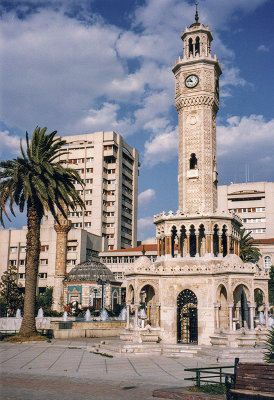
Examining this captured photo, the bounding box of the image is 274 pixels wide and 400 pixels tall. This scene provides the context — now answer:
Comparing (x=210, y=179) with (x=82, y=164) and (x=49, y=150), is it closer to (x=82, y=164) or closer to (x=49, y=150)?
(x=49, y=150)

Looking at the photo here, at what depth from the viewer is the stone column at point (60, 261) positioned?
69.6 meters

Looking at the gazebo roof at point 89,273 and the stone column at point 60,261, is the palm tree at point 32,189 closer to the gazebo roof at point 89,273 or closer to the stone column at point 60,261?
the stone column at point 60,261

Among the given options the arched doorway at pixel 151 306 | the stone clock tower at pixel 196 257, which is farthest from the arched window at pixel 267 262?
the arched doorway at pixel 151 306

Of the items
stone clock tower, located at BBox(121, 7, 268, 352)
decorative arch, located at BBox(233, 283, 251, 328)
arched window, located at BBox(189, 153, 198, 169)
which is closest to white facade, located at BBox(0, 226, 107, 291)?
stone clock tower, located at BBox(121, 7, 268, 352)

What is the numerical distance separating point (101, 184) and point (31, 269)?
71.4 metres

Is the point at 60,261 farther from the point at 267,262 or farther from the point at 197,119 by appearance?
the point at 267,262

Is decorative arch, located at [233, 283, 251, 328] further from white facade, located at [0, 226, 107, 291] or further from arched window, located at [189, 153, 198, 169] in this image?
white facade, located at [0, 226, 107, 291]

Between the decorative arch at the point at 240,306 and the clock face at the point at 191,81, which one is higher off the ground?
the clock face at the point at 191,81

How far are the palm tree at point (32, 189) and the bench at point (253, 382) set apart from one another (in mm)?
22423

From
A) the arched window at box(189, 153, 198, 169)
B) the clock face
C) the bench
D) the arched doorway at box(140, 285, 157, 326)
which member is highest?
the clock face

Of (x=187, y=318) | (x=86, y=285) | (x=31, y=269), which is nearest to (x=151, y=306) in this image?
(x=187, y=318)

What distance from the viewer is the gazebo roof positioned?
7100 centimetres

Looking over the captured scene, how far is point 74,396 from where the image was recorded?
1470cm

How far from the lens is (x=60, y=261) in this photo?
70125mm
